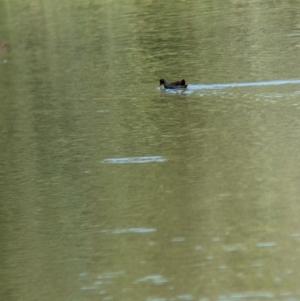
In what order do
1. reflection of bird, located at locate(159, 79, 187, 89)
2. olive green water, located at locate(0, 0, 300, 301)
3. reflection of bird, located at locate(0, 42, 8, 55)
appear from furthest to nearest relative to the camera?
reflection of bird, located at locate(0, 42, 8, 55), reflection of bird, located at locate(159, 79, 187, 89), olive green water, located at locate(0, 0, 300, 301)

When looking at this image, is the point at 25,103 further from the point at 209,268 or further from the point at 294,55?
the point at 209,268

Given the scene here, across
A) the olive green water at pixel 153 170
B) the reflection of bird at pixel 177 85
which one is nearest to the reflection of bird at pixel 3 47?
the olive green water at pixel 153 170

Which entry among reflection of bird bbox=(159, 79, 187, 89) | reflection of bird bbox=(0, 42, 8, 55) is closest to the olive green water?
reflection of bird bbox=(159, 79, 187, 89)

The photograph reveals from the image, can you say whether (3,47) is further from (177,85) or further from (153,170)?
(153,170)

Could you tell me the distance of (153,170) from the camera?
48.9 ft

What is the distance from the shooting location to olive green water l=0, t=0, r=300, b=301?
419 inches

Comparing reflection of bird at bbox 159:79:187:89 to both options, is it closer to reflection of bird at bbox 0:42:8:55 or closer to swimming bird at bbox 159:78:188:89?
swimming bird at bbox 159:78:188:89

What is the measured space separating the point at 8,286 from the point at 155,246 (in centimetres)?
157

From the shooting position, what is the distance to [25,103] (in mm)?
22547

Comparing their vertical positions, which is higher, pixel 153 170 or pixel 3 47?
pixel 153 170

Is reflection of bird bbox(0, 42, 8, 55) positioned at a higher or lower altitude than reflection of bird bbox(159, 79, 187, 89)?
lower

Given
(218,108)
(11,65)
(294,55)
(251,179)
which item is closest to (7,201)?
(251,179)

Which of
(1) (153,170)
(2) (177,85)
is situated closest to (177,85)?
(2) (177,85)

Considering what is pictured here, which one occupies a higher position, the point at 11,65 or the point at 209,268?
the point at 209,268
